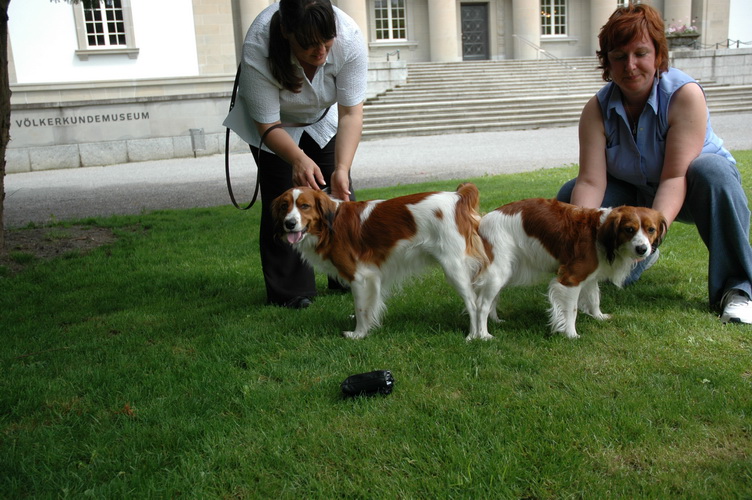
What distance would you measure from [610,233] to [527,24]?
1432 inches

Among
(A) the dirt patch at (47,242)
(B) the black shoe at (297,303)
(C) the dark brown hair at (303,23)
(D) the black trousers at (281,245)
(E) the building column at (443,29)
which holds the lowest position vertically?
(B) the black shoe at (297,303)

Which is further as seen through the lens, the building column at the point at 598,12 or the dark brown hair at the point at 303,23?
the building column at the point at 598,12

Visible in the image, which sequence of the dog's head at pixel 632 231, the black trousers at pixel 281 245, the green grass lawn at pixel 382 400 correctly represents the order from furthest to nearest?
1. the black trousers at pixel 281 245
2. the dog's head at pixel 632 231
3. the green grass lawn at pixel 382 400

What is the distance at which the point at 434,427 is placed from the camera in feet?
10.6

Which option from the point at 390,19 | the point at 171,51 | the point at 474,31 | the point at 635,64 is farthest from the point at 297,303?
the point at 474,31

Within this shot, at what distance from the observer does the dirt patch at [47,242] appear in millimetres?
7613

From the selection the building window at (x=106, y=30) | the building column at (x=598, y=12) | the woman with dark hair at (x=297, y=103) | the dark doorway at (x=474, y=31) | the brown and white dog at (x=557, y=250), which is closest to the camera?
the brown and white dog at (x=557, y=250)

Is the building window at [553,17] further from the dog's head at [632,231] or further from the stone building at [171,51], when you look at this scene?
the dog's head at [632,231]

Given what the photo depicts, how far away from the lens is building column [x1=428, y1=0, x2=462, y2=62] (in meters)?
35.7

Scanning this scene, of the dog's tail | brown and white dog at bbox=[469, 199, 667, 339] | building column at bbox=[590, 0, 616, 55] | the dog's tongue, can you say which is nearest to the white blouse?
the dog's tongue

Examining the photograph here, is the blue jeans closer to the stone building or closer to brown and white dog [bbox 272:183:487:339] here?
brown and white dog [bbox 272:183:487:339]

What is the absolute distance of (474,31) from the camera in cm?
4059

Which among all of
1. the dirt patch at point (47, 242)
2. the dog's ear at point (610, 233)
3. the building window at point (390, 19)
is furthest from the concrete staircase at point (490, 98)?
the dog's ear at point (610, 233)

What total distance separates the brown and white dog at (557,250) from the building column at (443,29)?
33530mm
